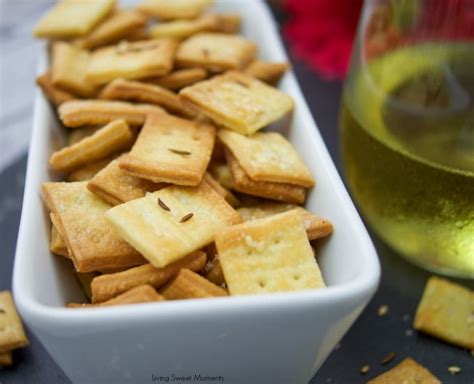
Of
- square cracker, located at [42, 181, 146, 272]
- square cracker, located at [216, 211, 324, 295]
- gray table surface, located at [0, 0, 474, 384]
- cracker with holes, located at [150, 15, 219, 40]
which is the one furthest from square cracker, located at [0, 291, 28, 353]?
cracker with holes, located at [150, 15, 219, 40]

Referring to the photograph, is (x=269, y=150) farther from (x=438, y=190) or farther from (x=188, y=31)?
(x=188, y=31)

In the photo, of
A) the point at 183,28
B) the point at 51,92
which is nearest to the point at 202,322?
the point at 51,92

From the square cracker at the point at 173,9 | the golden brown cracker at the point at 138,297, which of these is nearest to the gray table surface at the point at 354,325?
the golden brown cracker at the point at 138,297

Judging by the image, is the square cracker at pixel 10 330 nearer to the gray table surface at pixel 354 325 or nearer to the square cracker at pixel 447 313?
the gray table surface at pixel 354 325

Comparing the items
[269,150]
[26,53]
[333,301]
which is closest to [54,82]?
[269,150]

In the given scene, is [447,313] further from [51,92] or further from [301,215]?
[51,92]

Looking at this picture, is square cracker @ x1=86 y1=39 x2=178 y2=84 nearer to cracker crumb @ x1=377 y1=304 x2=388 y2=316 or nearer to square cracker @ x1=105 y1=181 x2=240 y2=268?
square cracker @ x1=105 y1=181 x2=240 y2=268

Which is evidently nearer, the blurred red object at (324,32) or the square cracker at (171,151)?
the square cracker at (171,151)

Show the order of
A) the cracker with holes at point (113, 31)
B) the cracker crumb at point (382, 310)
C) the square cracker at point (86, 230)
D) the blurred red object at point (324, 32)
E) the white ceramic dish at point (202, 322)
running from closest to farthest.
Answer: the white ceramic dish at point (202, 322) → the square cracker at point (86, 230) → the cracker crumb at point (382, 310) → the cracker with holes at point (113, 31) → the blurred red object at point (324, 32)
